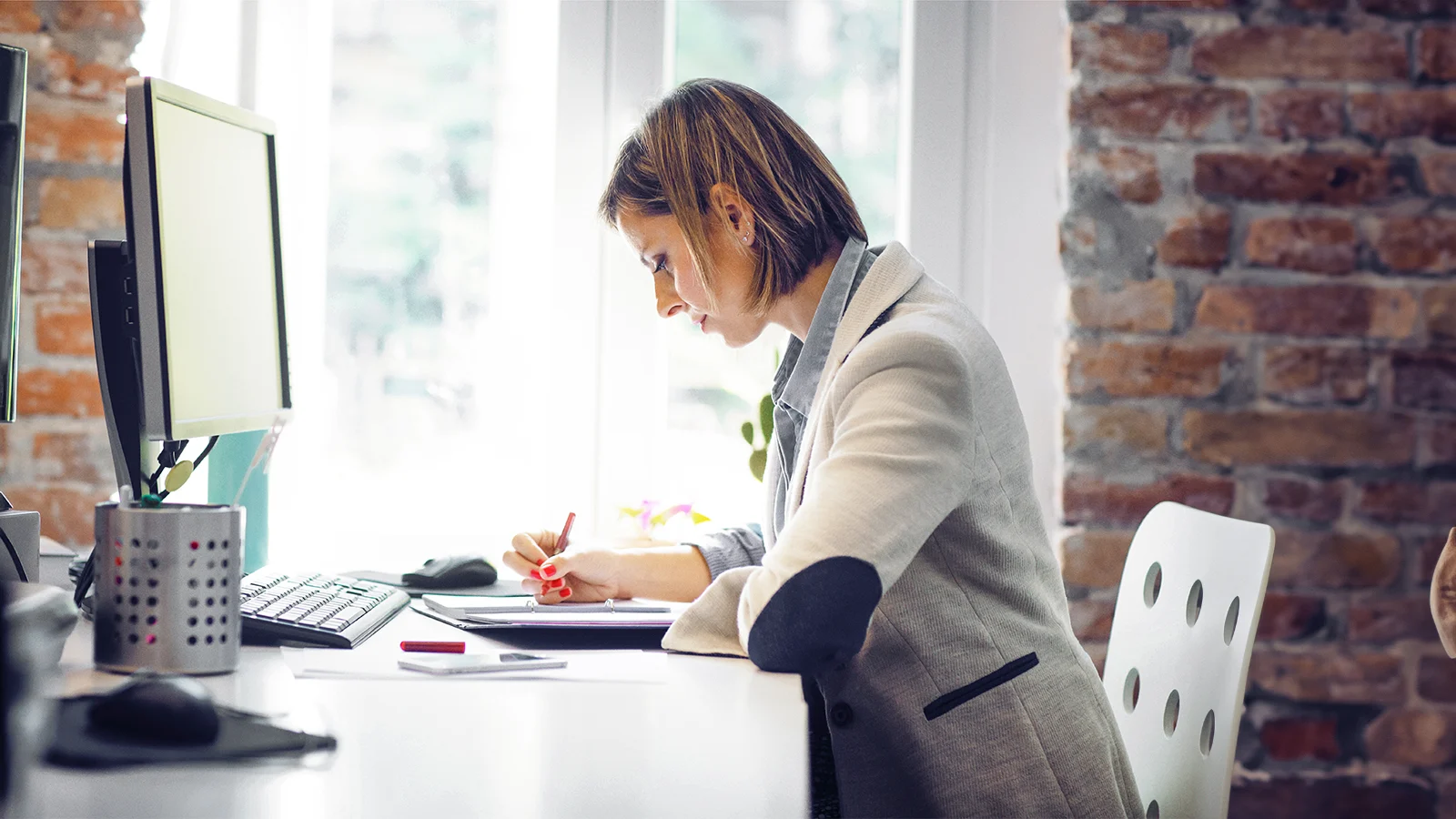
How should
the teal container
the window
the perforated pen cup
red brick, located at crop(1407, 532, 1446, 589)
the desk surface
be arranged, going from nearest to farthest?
1. the desk surface
2. the perforated pen cup
3. the teal container
4. red brick, located at crop(1407, 532, 1446, 589)
5. the window

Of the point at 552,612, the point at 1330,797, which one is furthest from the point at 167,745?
the point at 1330,797

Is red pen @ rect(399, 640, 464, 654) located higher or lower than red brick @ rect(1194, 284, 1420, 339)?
lower

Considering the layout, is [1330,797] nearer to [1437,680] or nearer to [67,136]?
[1437,680]

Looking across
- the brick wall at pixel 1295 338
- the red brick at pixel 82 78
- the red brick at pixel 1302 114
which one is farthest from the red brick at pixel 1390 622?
the red brick at pixel 82 78

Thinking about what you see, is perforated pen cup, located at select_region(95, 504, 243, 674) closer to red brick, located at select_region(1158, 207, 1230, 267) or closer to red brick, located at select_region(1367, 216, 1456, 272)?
red brick, located at select_region(1158, 207, 1230, 267)

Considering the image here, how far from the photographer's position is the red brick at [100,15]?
6.41ft

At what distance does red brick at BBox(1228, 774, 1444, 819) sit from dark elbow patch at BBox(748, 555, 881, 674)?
1300 millimetres

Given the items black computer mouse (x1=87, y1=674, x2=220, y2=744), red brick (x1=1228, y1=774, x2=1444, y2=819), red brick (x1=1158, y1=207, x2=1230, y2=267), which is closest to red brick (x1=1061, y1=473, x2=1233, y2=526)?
red brick (x1=1158, y1=207, x2=1230, y2=267)

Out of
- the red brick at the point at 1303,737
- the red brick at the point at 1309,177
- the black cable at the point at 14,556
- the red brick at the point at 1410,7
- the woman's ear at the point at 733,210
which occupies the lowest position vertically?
the red brick at the point at 1303,737

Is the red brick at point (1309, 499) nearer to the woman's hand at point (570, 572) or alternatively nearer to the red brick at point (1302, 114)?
the red brick at point (1302, 114)

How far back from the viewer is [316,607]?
→ 1.15 metres

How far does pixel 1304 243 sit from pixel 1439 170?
0.24 m

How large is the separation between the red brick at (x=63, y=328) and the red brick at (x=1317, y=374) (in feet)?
6.11

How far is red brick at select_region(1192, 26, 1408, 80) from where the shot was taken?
194 cm
